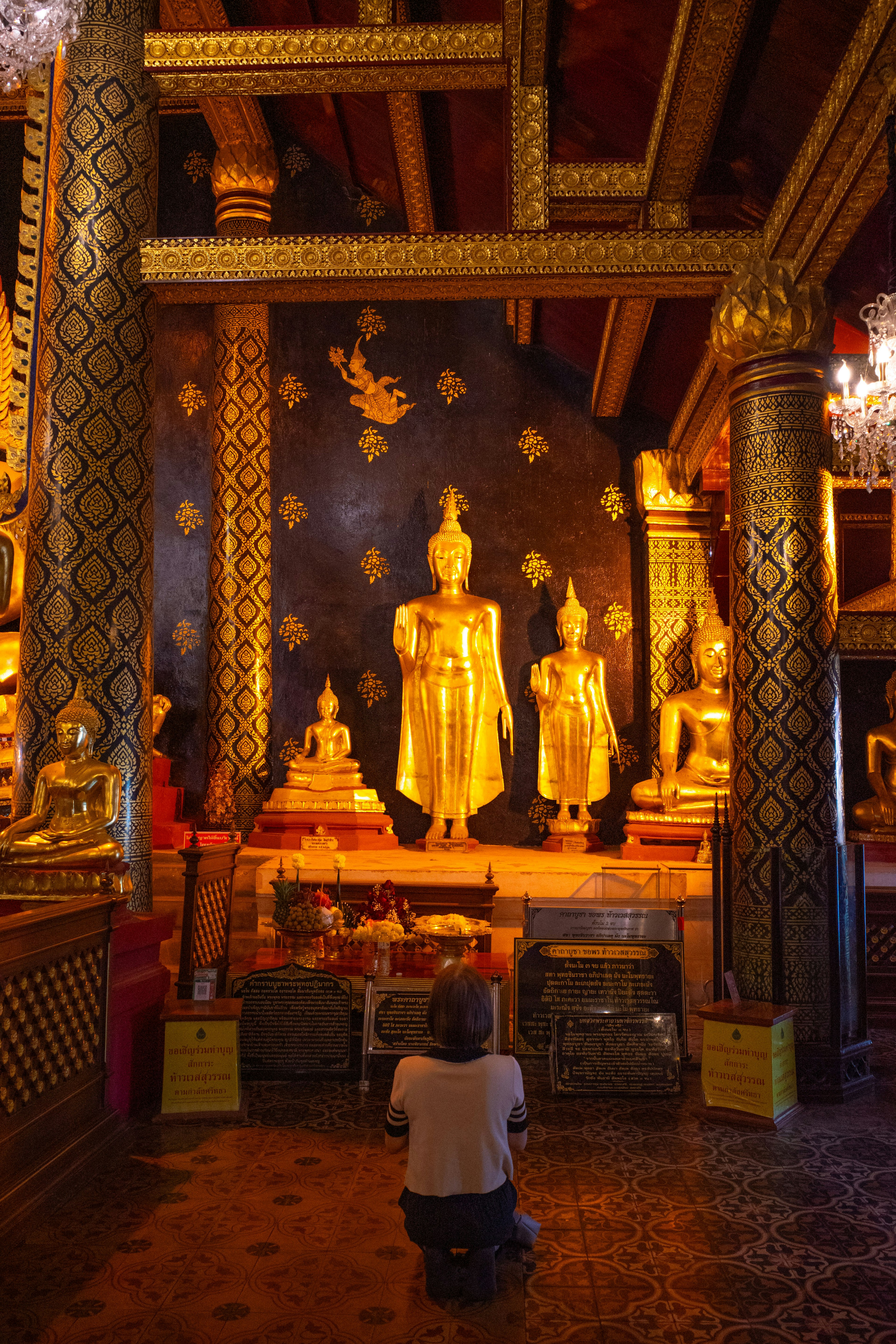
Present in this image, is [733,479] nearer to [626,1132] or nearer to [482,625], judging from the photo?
[626,1132]

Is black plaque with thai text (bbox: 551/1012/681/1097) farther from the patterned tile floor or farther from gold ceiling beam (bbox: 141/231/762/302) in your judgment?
gold ceiling beam (bbox: 141/231/762/302)

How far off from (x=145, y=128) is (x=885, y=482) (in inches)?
158

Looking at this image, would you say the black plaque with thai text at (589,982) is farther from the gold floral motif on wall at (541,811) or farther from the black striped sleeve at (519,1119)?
the gold floral motif on wall at (541,811)

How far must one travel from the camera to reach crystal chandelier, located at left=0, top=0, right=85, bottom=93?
4.05m

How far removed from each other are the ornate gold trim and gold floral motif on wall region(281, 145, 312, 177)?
11.5 ft

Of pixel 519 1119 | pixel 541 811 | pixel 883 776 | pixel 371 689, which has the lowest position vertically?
pixel 519 1119

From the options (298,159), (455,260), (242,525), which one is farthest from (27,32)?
(298,159)

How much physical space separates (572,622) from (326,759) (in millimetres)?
2364

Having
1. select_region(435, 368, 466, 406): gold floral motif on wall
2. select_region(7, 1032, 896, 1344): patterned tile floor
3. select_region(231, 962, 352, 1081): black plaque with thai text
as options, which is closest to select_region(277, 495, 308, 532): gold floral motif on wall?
select_region(435, 368, 466, 406): gold floral motif on wall

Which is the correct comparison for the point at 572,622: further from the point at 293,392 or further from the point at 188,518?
the point at 188,518

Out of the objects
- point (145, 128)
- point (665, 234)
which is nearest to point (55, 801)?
point (145, 128)

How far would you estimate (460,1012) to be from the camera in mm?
2777

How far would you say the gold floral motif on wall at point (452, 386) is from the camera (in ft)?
32.7

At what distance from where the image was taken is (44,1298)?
9.11 feet
